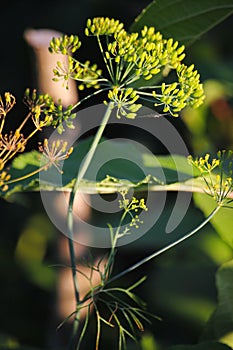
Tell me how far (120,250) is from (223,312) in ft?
2.45

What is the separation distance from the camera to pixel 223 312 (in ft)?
2.87

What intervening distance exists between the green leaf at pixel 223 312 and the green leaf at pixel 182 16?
0.32 metres

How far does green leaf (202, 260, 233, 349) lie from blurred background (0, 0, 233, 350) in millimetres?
220

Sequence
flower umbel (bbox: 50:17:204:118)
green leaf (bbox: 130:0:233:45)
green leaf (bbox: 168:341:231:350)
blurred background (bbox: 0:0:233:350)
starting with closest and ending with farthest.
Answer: flower umbel (bbox: 50:17:204:118) < green leaf (bbox: 168:341:231:350) < green leaf (bbox: 130:0:233:45) < blurred background (bbox: 0:0:233:350)

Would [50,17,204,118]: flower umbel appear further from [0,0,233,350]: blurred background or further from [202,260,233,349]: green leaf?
[0,0,233,350]: blurred background

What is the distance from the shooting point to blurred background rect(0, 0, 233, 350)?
4.53 ft

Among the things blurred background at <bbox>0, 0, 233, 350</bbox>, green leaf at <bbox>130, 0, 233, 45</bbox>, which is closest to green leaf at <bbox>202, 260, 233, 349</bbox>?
blurred background at <bbox>0, 0, 233, 350</bbox>

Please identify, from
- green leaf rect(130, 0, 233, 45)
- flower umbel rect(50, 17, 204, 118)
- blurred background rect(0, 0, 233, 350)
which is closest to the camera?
flower umbel rect(50, 17, 204, 118)

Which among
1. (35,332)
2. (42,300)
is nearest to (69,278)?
Answer: (35,332)

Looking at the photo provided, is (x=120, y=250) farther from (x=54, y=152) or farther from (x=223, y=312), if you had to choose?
(x=54, y=152)

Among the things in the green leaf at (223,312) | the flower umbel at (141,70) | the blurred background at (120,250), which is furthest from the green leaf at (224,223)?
the blurred background at (120,250)

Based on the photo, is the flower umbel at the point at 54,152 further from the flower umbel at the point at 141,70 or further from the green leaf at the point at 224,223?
the green leaf at the point at 224,223

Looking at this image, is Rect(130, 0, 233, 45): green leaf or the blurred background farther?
the blurred background

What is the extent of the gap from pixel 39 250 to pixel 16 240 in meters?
0.12
